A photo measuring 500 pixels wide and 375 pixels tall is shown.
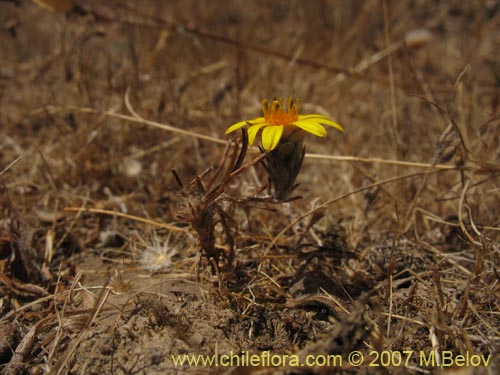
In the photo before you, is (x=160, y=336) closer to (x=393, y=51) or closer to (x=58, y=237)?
(x=58, y=237)

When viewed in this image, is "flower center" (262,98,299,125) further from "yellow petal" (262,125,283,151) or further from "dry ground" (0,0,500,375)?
"dry ground" (0,0,500,375)

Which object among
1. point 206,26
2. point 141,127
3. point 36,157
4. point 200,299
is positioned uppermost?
point 206,26

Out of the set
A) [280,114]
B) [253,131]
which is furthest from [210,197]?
[280,114]

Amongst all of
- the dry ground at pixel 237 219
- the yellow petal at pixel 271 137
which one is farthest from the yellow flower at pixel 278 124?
the dry ground at pixel 237 219

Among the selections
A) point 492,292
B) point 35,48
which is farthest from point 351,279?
point 35,48

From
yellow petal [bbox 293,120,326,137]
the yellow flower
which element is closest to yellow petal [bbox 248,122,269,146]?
the yellow flower

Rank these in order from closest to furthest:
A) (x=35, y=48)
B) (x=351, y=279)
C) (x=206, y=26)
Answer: (x=351, y=279), (x=35, y=48), (x=206, y=26)
